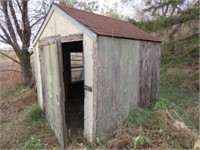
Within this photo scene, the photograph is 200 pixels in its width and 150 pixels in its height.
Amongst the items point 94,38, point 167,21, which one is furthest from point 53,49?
point 167,21

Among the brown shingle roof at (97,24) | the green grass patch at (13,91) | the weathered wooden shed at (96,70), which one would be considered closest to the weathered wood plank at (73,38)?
the weathered wooden shed at (96,70)

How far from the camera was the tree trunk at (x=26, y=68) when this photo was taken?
10.1 m

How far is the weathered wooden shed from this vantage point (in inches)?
165

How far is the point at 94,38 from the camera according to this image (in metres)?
3.99

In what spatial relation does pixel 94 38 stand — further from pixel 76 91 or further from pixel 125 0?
pixel 125 0

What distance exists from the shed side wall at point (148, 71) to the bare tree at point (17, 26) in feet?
18.6

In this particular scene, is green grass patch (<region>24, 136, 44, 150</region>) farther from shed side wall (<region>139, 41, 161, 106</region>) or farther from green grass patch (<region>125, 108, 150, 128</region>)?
shed side wall (<region>139, 41, 161, 106</region>)

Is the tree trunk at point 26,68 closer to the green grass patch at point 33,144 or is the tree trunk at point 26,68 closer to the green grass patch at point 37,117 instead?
the green grass patch at point 37,117

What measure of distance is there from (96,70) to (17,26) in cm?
696

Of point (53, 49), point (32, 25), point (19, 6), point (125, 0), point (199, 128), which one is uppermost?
point (125, 0)

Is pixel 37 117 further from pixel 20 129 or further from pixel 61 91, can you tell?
pixel 61 91

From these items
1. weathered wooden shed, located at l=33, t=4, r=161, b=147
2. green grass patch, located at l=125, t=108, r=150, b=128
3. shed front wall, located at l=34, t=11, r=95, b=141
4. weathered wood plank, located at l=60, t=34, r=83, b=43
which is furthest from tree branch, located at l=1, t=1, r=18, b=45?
green grass patch, located at l=125, t=108, r=150, b=128

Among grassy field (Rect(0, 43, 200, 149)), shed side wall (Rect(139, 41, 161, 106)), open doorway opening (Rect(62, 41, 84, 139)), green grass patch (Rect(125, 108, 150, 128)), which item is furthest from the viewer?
open doorway opening (Rect(62, 41, 84, 139))

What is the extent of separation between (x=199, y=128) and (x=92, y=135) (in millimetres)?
2797
